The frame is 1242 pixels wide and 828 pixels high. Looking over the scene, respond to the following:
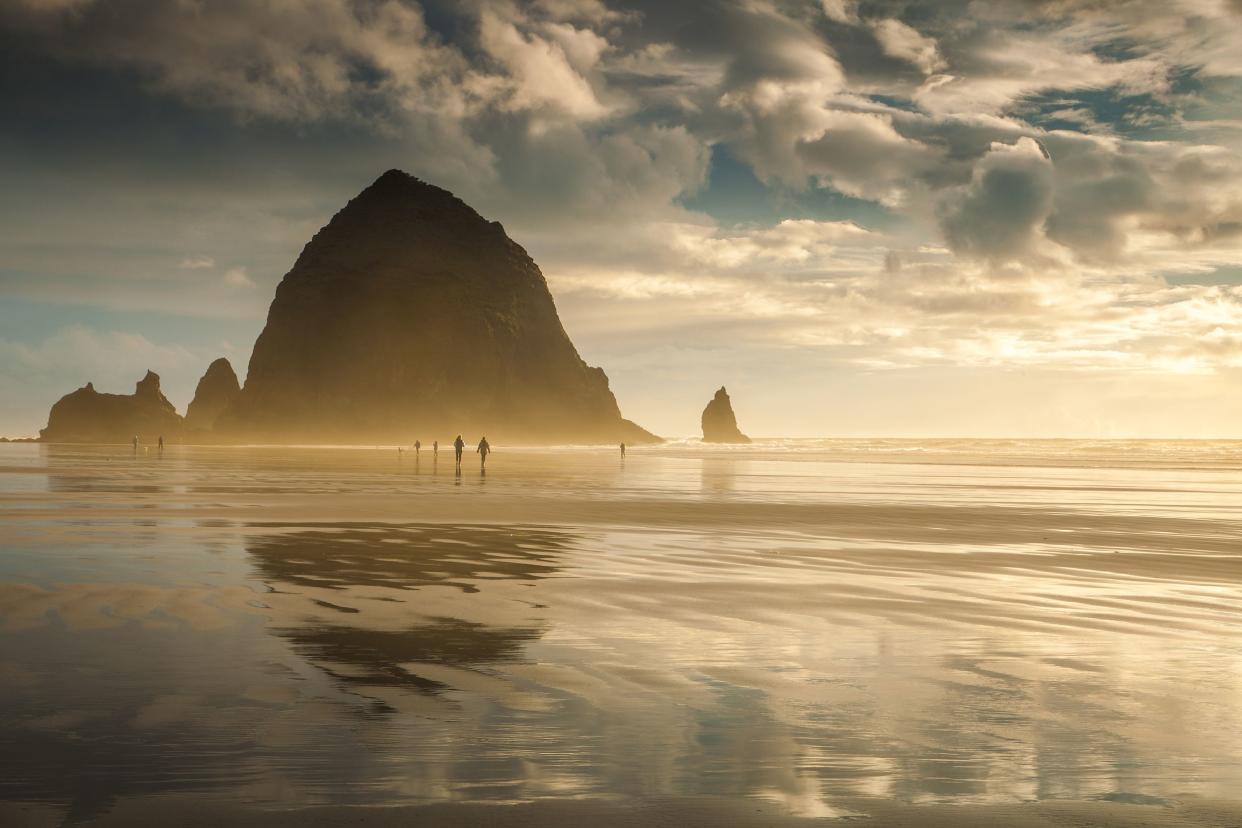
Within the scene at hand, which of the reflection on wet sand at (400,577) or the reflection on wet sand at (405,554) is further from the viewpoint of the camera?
the reflection on wet sand at (405,554)

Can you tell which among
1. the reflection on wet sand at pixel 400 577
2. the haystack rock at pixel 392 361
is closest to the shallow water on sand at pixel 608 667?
the reflection on wet sand at pixel 400 577

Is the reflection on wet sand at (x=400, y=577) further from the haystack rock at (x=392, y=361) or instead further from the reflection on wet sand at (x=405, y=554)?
the haystack rock at (x=392, y=361)

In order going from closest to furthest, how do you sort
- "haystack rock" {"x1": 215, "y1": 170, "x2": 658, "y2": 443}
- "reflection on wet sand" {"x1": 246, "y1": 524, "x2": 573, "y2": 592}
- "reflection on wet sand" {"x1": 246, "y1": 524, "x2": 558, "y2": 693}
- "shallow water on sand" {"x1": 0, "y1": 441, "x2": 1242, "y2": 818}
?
"shallow water on sand" {"x1": 0, "y1": 441, "x2": 1242, "y2": 818} < "reflection on wet sand" {"x1": 246, "y1": 524, "x2": 558, "y2": 693} < "reflection on wet sand" {"x1": 246, "y1": 524, "x2": 573, "y2": 592} < "haystack rock" {"x1": 215, "y1": 170, "x2": 658, "y2": 443}

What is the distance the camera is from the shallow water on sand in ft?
16.2

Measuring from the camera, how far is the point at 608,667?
7.50 m

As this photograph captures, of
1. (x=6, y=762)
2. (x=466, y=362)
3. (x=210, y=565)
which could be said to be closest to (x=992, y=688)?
(x=6, y=762)

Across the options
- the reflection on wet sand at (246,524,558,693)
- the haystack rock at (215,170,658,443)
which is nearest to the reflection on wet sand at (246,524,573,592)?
the reflection on wet sand at (246,524,558,693)

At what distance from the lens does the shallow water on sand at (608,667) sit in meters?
4.95

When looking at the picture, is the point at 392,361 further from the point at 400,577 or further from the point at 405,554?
the point at 400,577

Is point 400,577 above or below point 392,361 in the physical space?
below

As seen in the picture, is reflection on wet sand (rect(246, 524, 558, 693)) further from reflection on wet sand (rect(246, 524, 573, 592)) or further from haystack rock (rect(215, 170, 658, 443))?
haystack rock (rect(215, 170, 658, 443))

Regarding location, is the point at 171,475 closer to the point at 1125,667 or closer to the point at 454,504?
the point at 454,504

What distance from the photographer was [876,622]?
31.4ft

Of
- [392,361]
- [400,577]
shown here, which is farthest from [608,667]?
[392,361]
